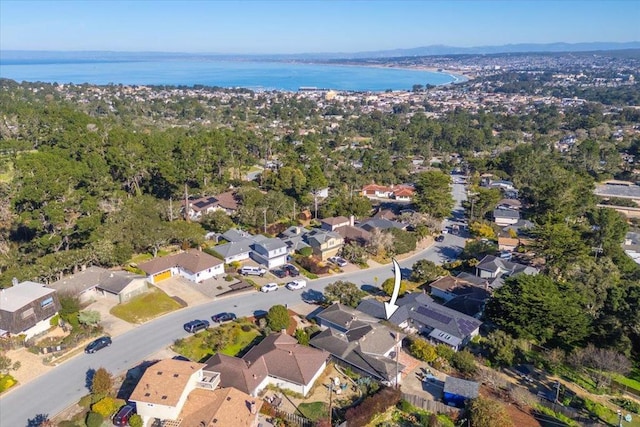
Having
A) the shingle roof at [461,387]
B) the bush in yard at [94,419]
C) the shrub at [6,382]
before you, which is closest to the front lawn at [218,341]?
the bush in yard at [94,419]

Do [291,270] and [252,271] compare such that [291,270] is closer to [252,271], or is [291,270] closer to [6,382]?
[252,271]

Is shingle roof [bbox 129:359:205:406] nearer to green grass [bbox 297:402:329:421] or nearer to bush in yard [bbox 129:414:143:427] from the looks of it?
bush in yard [bbox 129:414:143:427]

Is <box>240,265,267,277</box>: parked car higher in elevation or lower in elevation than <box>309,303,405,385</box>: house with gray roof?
lower

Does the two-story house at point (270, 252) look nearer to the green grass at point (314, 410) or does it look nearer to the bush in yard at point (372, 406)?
the green grass at point (314, 410)

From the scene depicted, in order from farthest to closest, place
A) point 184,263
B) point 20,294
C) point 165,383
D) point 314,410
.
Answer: point 184,263 < point 20,294 < point 314,410 < point 165,383

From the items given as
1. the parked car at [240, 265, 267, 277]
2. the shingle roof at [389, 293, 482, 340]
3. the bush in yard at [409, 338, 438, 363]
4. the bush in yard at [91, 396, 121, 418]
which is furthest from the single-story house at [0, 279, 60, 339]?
the bush in yard at [409, 338, 438, 363]

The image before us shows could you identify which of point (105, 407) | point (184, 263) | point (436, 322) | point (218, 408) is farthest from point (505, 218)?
point (105, 407)
